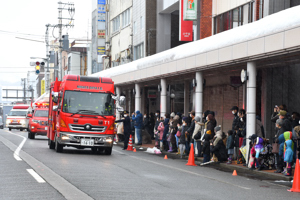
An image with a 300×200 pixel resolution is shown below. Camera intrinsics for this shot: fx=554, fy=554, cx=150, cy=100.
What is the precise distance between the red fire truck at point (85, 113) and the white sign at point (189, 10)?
12.1 meters

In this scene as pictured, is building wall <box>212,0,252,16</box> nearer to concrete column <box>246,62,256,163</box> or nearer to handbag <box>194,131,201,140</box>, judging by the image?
handbag <box>194,131,201,140</box>

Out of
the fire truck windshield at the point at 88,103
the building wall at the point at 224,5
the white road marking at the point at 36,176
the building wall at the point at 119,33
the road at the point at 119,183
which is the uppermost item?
the building wall at the point at 119,33

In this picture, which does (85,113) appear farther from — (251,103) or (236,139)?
(251,103)

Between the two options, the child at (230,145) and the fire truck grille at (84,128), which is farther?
the fire truck grille at (84,128)

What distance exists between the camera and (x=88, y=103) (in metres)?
20.7

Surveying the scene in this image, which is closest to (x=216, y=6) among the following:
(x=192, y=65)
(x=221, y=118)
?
(x=221, y=118)

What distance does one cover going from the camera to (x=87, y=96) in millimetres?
20812

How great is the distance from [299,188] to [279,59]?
6.67 meters

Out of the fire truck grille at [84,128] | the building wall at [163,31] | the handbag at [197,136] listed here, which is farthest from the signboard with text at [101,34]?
the fire truck grille at [84,128]

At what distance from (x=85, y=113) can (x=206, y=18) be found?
14272 millimetres

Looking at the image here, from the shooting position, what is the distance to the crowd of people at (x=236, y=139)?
15621 millimetres

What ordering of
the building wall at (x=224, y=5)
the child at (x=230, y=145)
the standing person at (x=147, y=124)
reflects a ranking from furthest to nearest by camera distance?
the standing person at (x=147, y=124) → the building wall at (x=224, y=5) → the child at (x=230, y=145)

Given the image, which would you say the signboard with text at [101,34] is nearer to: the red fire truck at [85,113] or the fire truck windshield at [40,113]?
the fire truck windshield at [40,113]

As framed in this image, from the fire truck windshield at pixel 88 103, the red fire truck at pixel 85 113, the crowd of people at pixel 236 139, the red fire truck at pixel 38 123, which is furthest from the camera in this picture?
the red fire truck at pixel 38 123
